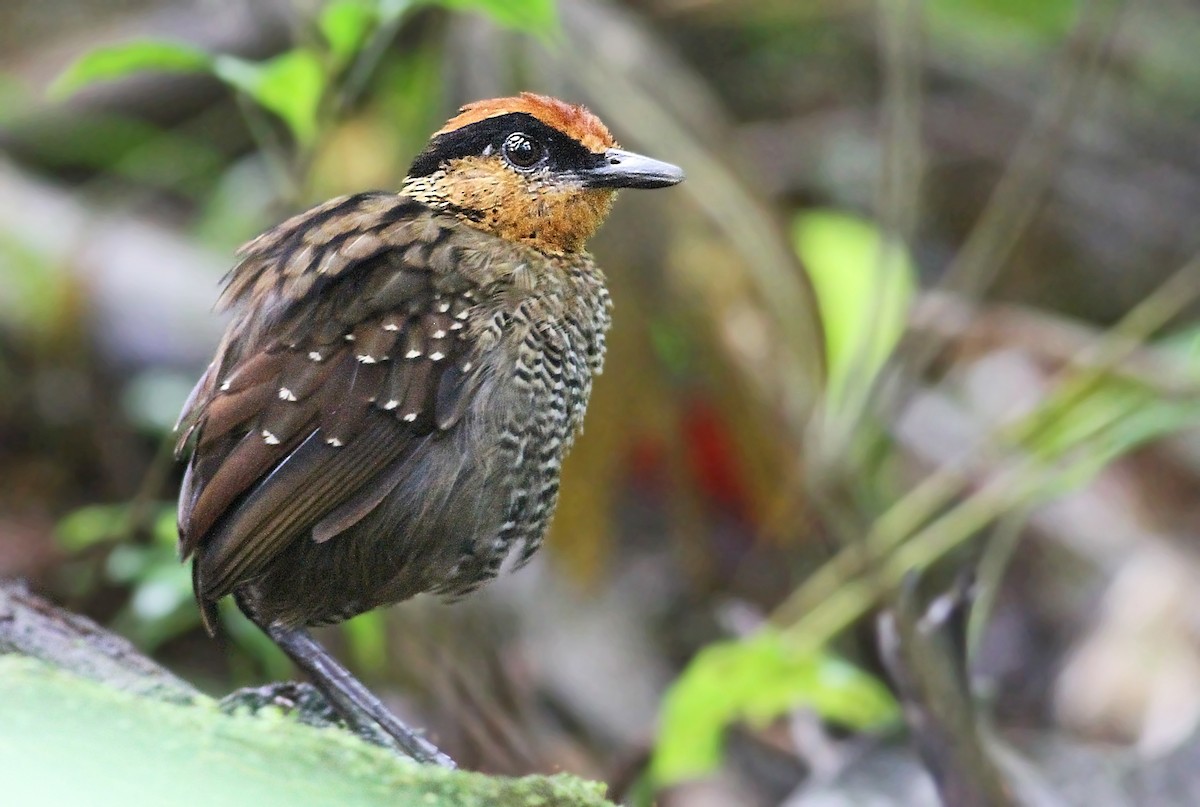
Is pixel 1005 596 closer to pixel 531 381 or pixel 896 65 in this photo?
pixel 896 65

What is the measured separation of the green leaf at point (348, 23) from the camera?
2.77 meters

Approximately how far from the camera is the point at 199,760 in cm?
167

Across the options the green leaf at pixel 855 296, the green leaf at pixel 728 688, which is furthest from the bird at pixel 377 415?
the green leaf at pixel 855 296

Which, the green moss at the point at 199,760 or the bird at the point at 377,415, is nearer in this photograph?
the green moss at the point at 199,760

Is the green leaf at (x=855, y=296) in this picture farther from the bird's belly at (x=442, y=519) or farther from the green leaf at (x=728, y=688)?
the bird's belly at (x=442, y=519)

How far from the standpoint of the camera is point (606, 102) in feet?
14.5

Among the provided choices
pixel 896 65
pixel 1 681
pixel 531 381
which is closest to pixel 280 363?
pixel 531 381

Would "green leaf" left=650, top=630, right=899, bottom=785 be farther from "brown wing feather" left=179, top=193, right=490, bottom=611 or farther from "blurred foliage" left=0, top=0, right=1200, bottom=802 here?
"brown wing feather" left=179, top=193, right=490, bottom=611

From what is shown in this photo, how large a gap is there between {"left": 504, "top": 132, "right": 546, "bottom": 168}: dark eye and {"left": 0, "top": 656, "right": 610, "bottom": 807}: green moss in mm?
1059

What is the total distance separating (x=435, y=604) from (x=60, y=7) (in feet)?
17.9

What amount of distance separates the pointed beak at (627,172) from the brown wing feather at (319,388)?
292 mm

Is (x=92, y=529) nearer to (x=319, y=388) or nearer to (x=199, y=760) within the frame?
(x=319, y=388)

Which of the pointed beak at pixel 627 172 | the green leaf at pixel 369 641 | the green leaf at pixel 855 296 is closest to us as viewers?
the pointed beak at pixel 627 172

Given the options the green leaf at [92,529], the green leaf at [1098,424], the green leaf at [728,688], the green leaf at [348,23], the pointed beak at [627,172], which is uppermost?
the green leaf at [1098,424]
